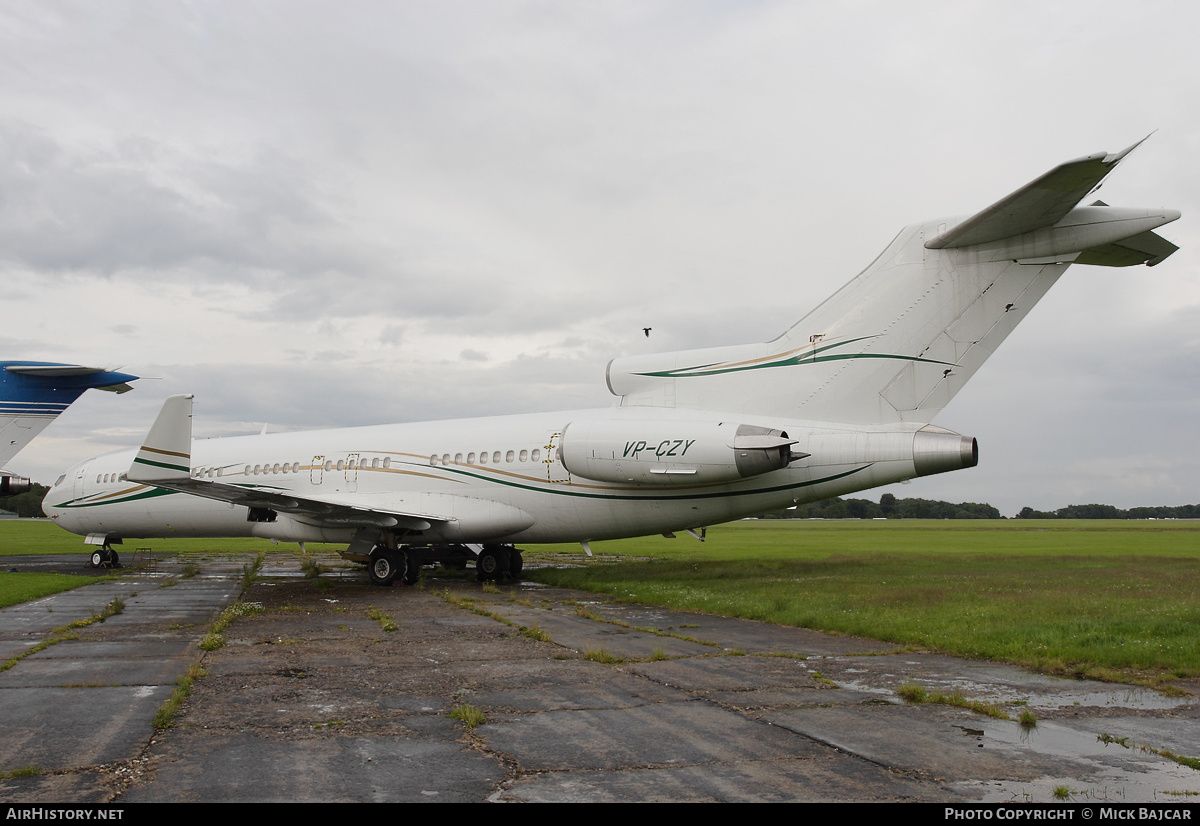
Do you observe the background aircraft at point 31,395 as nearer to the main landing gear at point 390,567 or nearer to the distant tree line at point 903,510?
the main landing gear at point 390,567

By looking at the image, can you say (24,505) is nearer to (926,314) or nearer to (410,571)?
(410,571)

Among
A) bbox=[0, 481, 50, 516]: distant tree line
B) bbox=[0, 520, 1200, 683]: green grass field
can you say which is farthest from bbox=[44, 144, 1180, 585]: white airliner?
bbox=[0, 481, 50, 516]: distant tree line

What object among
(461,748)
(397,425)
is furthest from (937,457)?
(397,425)

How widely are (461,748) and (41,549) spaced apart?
1457 inches

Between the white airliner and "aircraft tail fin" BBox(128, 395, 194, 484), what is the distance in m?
0.03

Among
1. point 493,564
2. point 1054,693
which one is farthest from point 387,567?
point 1054,693

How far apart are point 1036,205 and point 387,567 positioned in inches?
550

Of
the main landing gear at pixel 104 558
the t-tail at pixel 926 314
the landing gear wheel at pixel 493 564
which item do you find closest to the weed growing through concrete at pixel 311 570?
the landing gear wheel at pixel 493 564

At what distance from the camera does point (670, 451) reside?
14.6 meters

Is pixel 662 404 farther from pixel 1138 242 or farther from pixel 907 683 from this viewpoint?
pixel 907 683

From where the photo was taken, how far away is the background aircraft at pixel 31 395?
19.9 meters

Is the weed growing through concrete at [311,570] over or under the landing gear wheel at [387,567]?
under

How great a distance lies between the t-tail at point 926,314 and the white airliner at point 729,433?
0.08 feet
